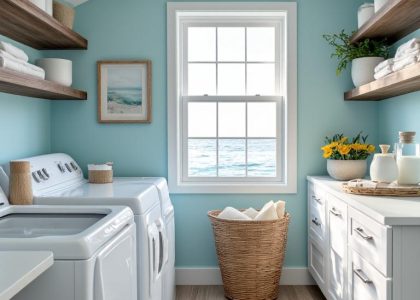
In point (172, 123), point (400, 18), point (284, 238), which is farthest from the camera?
point (172, 123)

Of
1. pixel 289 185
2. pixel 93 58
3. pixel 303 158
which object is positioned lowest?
pixel 289 185

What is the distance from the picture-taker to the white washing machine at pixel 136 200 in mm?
2260

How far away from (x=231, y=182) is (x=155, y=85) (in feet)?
3.23

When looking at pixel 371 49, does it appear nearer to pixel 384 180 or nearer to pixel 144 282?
pixel 384 180

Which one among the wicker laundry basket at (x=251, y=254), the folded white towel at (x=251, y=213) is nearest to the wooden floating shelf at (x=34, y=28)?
the wicker laundry basket at (x=251, y=254)

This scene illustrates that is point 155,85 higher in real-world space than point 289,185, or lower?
higher

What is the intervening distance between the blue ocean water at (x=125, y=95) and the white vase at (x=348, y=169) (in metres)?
1.57

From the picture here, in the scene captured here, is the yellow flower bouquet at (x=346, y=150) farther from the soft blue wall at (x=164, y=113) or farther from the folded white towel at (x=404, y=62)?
the folded white towel at (x=404, y=62)

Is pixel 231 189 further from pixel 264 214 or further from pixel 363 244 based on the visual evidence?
pixel 363 244

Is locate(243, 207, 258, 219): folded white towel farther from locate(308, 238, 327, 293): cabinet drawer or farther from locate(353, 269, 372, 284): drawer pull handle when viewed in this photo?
locate(353, 269, 372, 284): drawer pull handle

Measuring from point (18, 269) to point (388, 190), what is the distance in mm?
1860

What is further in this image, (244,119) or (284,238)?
(244,119)

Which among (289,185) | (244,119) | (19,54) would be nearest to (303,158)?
(289,185)

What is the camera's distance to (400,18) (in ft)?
8.59
